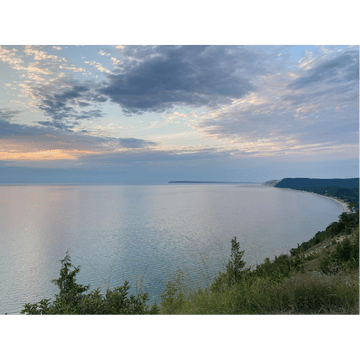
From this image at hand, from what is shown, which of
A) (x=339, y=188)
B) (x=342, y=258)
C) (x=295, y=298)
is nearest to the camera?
(x=295, y=298)

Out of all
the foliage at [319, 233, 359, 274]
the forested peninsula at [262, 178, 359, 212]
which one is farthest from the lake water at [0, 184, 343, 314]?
the forested peninsula at [262, 178, 359, 212]

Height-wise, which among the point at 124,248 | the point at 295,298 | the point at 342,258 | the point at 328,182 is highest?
the point at 328,182

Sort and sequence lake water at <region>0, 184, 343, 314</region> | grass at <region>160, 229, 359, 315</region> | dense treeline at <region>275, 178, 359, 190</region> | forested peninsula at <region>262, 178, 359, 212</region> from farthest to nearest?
lake water at <region>0, 184, 343, 314</region>
forested peninsula at <region>262, 178, 359, 212</region>
dense treeline at <region>275, 178, 359, 190</region>
grass at <region>160, 229, 359, 315</region>

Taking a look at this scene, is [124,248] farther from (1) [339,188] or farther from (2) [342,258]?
(1) [339,188]

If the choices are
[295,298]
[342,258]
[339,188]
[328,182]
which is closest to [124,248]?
[342,258]

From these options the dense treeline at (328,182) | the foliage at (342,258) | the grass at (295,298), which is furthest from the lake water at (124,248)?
the dense treeline at (328,182)

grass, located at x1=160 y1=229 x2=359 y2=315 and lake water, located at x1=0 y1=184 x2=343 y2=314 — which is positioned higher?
grass, located at x1=160 y1=229 x2=359 y2=315

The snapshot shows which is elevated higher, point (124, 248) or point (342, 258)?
point (342, 258)

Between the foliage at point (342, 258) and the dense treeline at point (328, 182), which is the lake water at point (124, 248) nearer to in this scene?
the foliage at point (342, 258)

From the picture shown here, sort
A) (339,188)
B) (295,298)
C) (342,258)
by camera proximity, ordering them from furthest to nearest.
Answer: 1. (339,188)
2. (342,258)
3. (295,298)

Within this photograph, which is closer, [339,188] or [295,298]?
[295,298]

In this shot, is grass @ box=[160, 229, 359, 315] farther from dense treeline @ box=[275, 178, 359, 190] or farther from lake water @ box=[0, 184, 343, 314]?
lake water @ box=[0, 184, 343, 314]

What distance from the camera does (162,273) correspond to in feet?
33.0

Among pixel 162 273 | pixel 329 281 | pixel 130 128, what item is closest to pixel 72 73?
pixel 130 128
